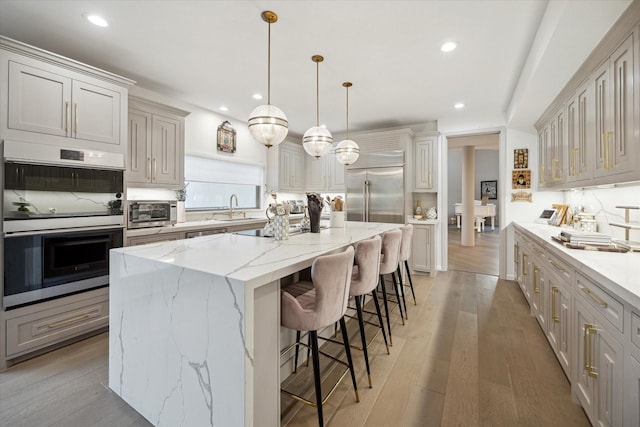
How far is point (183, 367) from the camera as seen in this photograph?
1.42m

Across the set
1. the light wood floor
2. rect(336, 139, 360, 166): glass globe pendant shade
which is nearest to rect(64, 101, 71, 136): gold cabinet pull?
the light wood floor

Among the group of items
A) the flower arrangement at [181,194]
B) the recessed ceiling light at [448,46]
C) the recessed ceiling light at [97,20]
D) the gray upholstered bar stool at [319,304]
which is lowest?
the gray upholstered bar stool at [319,304]

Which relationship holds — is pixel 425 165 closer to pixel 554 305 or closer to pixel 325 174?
pixel 325 174

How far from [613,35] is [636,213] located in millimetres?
1356

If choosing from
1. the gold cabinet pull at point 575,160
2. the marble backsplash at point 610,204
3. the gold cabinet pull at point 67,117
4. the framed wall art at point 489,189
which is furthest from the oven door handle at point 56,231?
the framed wall art at point 489,189

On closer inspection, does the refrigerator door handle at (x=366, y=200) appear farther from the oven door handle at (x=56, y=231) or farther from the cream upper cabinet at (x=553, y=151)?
the oven door handle at (x=56, y=231)

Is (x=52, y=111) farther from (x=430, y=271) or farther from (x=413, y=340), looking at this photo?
(x=430, y=271)

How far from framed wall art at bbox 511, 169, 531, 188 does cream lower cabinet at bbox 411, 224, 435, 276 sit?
1.42 m

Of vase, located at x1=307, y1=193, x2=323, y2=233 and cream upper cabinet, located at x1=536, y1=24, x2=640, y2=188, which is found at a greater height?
cream upper cabinet, located at x1=536, y1=24, x2=640, y2=188

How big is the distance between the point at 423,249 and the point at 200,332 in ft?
13.5

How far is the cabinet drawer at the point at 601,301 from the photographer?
125cm

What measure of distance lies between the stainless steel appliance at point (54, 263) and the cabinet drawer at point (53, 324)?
0.13m

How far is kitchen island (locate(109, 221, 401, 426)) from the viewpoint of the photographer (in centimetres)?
122

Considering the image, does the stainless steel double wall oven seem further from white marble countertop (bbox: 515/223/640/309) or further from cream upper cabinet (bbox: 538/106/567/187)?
cream upper cabinet (bbox: 538/106/567/187)
